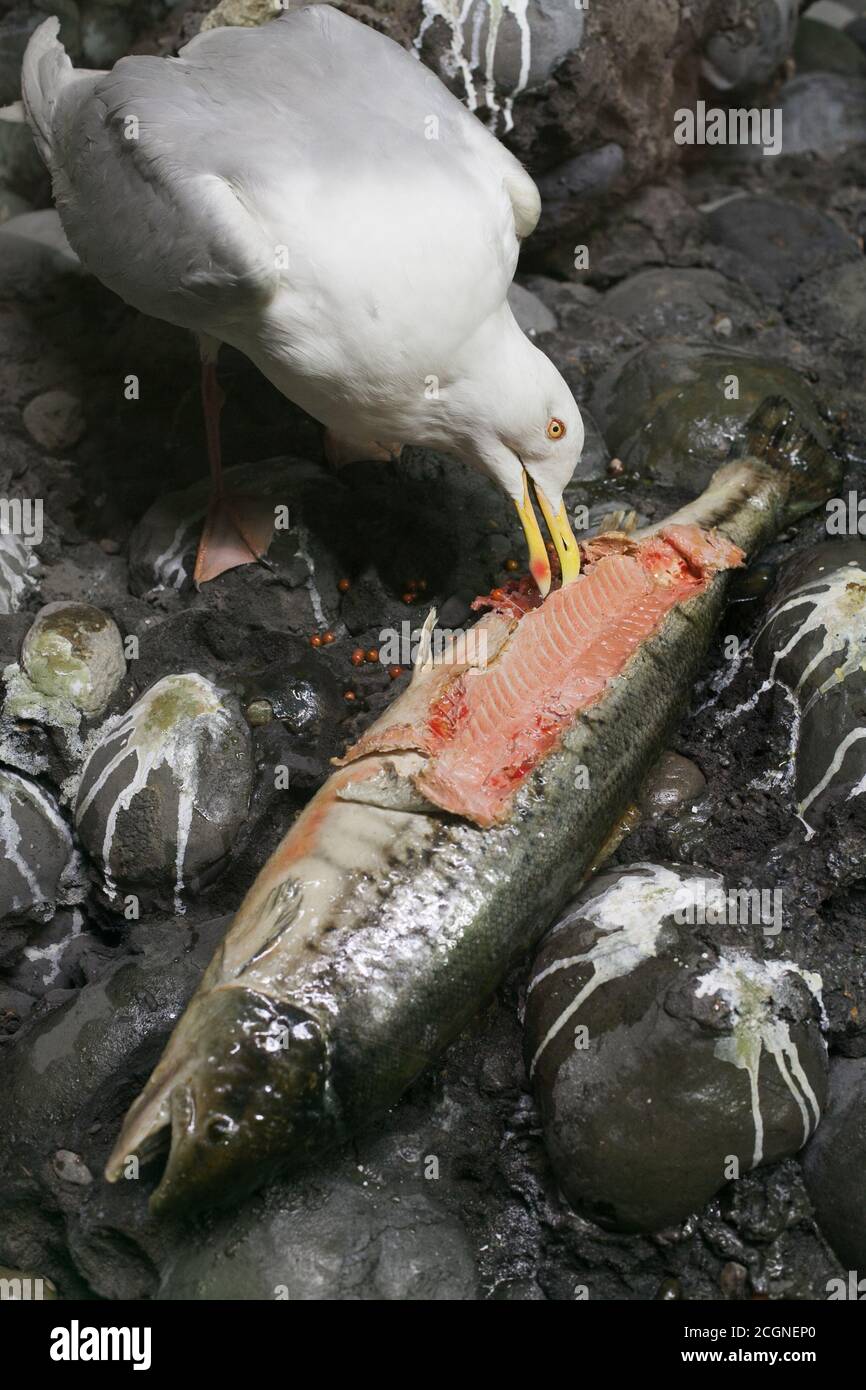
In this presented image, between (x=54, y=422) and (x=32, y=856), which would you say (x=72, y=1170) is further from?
(x=54, y=422)

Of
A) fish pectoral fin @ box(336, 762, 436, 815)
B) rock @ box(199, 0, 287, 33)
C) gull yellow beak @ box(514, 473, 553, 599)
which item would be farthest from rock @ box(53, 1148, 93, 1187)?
rock @ box(199, 0, 287, 33)

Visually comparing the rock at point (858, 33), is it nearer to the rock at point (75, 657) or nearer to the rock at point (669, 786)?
the rock at point (669, 786)

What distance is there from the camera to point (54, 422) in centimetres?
413

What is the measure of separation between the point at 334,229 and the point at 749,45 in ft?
9.57

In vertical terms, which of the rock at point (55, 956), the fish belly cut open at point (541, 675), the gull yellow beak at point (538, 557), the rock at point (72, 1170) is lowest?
the rock at point (72, 1170)

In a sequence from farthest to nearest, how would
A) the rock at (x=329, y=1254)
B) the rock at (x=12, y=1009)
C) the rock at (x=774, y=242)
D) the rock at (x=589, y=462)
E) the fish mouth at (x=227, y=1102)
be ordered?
the rock at (x=774, y=242) < the rock at (x=589, y=462) < the rock at (x=12, y=1009) < the rock at (x=329, y=1254) < the fish mouth at (x=227, y=1102)

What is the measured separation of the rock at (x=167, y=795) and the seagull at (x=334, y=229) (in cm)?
93

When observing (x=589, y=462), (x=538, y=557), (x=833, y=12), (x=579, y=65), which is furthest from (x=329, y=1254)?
(x=833, y=12)

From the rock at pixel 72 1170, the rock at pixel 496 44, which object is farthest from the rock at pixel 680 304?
the rock at pixel 72 1170

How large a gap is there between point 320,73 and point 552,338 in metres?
1.34

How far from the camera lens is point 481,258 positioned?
3.27 m

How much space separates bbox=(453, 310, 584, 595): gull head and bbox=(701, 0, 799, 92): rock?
2469mm

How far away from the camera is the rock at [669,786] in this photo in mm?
3254

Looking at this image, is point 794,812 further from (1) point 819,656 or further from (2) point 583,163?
(2) point 583,163
